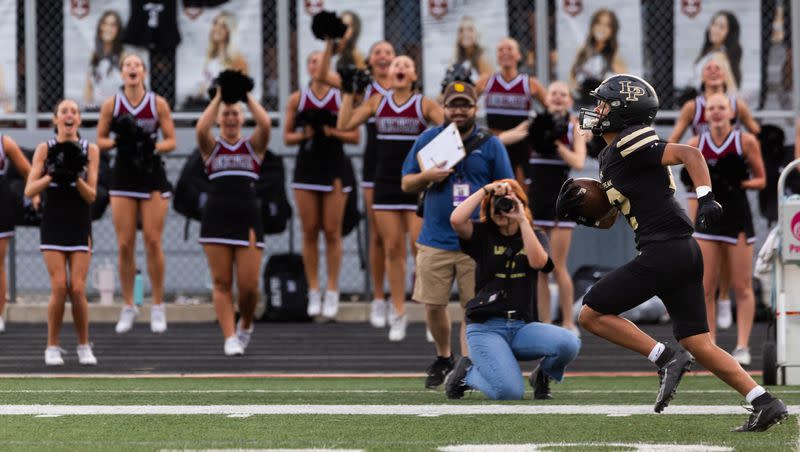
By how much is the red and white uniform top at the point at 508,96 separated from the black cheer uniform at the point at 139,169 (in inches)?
105

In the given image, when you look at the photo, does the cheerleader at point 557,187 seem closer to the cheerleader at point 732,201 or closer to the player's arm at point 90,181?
the cheerleader at point 732,201

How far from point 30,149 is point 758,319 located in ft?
24.4

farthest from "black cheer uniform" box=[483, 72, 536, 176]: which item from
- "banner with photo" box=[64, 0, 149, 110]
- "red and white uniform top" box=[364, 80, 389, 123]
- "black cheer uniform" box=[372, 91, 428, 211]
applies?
"banner with photo" box=[64, 0, 149, 110]

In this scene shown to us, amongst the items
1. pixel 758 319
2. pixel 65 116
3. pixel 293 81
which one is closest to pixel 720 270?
pixel 758 319

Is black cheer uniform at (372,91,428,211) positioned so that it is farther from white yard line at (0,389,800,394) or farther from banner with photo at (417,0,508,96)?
banner with photo at (417,0,508,96)

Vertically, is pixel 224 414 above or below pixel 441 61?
below

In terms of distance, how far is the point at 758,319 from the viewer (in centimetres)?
1522

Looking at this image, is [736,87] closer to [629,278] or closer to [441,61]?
[441,61]

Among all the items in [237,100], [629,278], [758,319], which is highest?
[237,100]

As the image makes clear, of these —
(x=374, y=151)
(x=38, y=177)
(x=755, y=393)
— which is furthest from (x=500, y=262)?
(x=374, y=151)

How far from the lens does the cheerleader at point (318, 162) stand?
13.1m

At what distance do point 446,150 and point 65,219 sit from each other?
300 cm

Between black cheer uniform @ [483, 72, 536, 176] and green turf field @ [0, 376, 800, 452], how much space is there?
3.80 metres

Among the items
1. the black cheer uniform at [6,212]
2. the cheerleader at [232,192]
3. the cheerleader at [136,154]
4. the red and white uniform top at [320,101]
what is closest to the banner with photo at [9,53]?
the black cheer uniform at [6,212]
